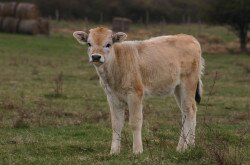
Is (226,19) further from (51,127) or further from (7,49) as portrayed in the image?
(51,127)

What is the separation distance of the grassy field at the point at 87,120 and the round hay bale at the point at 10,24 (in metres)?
15.3

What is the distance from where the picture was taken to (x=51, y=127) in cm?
1420

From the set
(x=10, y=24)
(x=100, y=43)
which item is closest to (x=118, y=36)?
(x=100, y=43)

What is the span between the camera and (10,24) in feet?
157

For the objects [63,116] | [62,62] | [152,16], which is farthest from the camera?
[152,16]

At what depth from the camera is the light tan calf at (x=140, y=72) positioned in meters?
11.0

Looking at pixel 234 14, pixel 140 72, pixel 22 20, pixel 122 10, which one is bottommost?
pixel 122 10

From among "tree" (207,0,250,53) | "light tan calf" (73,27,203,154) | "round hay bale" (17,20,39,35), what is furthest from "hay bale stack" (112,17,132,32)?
"light tan calf" (73,27,203,154)

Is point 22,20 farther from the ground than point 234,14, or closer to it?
closer to it

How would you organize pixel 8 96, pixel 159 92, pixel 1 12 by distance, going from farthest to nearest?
pixel 1 12 < pixel 8 96 < pixel 159 92

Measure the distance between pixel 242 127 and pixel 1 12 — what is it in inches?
1494

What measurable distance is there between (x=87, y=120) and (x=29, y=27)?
3233 centimetres

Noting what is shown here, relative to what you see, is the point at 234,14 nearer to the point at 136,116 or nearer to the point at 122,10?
the point at 122,10

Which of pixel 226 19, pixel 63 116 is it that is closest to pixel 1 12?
pixel 226 19
